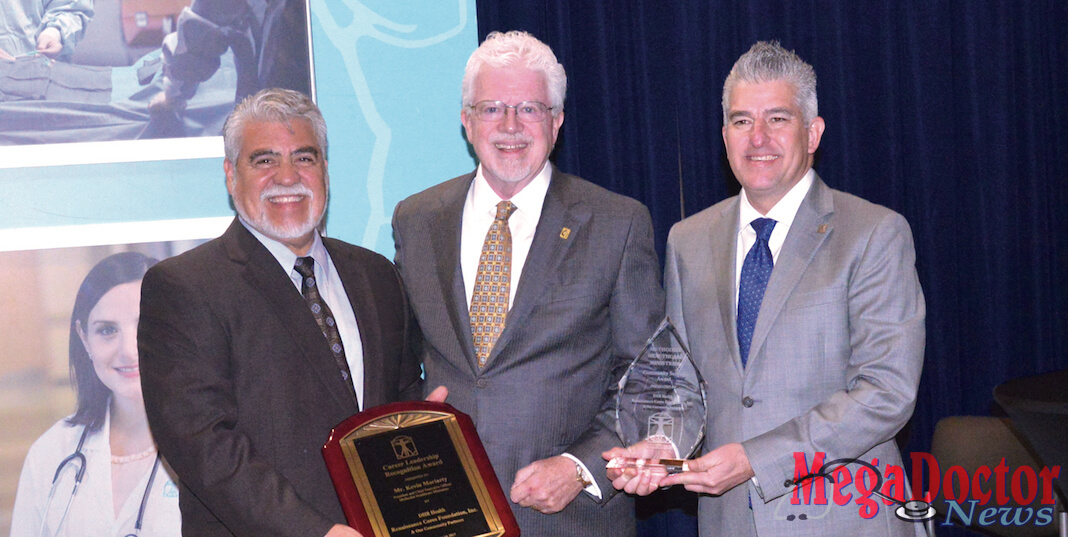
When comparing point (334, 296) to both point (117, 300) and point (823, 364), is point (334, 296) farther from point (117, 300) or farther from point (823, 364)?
point (117, 300)

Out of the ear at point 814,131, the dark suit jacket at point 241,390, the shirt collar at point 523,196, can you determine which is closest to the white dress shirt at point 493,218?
the shirt collar at point 523,196

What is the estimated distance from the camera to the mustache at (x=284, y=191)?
8.28 ft

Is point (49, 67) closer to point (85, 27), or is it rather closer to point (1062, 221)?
point (85, 27)

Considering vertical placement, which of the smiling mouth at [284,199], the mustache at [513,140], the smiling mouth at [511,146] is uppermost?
→ the mustache at [513,140]

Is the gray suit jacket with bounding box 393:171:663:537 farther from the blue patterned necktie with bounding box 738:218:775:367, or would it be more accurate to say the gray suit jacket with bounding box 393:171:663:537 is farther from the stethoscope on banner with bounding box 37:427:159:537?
the stethoscope on banner with bounding box 37:427:159:537

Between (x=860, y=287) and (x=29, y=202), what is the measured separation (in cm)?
343

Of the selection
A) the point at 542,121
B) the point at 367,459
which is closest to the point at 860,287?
the point at 542,121

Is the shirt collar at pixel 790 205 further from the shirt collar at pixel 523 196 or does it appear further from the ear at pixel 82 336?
the ear at pixel 82 336

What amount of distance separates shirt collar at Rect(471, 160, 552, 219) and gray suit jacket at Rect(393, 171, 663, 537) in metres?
0.05

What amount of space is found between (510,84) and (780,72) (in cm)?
80

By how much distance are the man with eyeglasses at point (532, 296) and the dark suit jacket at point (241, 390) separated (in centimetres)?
32

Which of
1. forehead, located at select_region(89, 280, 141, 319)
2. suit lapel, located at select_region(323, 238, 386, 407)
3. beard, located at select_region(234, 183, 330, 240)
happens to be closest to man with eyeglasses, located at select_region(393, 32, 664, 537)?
suit lapel, located at select_region(323, 238, 386, 407)

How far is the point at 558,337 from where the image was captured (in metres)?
2.57

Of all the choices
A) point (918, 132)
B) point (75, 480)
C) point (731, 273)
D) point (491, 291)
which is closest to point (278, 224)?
point (491, 291)
